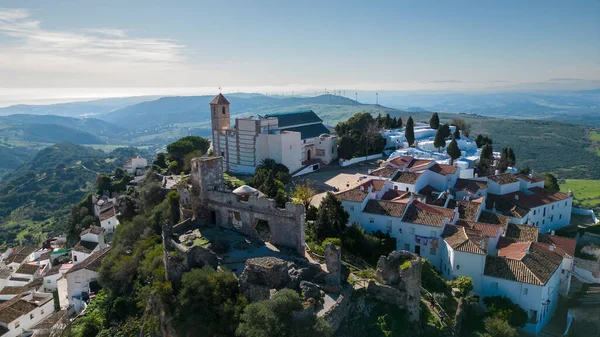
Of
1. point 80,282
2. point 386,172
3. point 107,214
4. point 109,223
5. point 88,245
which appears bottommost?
point 88,245

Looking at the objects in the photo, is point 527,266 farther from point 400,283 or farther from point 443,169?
point 443,169

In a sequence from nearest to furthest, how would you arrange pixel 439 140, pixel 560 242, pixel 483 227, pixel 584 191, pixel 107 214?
1. pixel 483 227
2. pixel 560 242
3. pixel 107 214
4. pixel 439 140
5. pixel 584 191

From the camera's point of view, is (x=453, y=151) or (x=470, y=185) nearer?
(x=470, y=185)

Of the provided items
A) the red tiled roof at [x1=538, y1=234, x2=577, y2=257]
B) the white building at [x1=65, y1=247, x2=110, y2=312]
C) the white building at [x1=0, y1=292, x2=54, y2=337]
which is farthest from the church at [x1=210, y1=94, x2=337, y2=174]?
the red tiled roof at [x1=538, y1=234, x2=577, y2=257]

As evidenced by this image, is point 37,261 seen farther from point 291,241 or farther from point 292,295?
point 292,295

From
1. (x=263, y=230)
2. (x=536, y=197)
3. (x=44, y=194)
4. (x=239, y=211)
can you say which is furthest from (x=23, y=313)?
(x=44, y=194)

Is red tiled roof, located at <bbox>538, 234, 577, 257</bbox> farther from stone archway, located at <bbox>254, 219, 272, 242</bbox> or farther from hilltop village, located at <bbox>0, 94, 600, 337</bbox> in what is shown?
stone archway, located at <bbox>254, 219, 272, 242</bbox>

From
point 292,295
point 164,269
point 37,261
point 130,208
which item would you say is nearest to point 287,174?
point 130,208

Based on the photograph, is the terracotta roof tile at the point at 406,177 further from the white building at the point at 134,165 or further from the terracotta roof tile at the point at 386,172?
the white building at the point at 134,165
